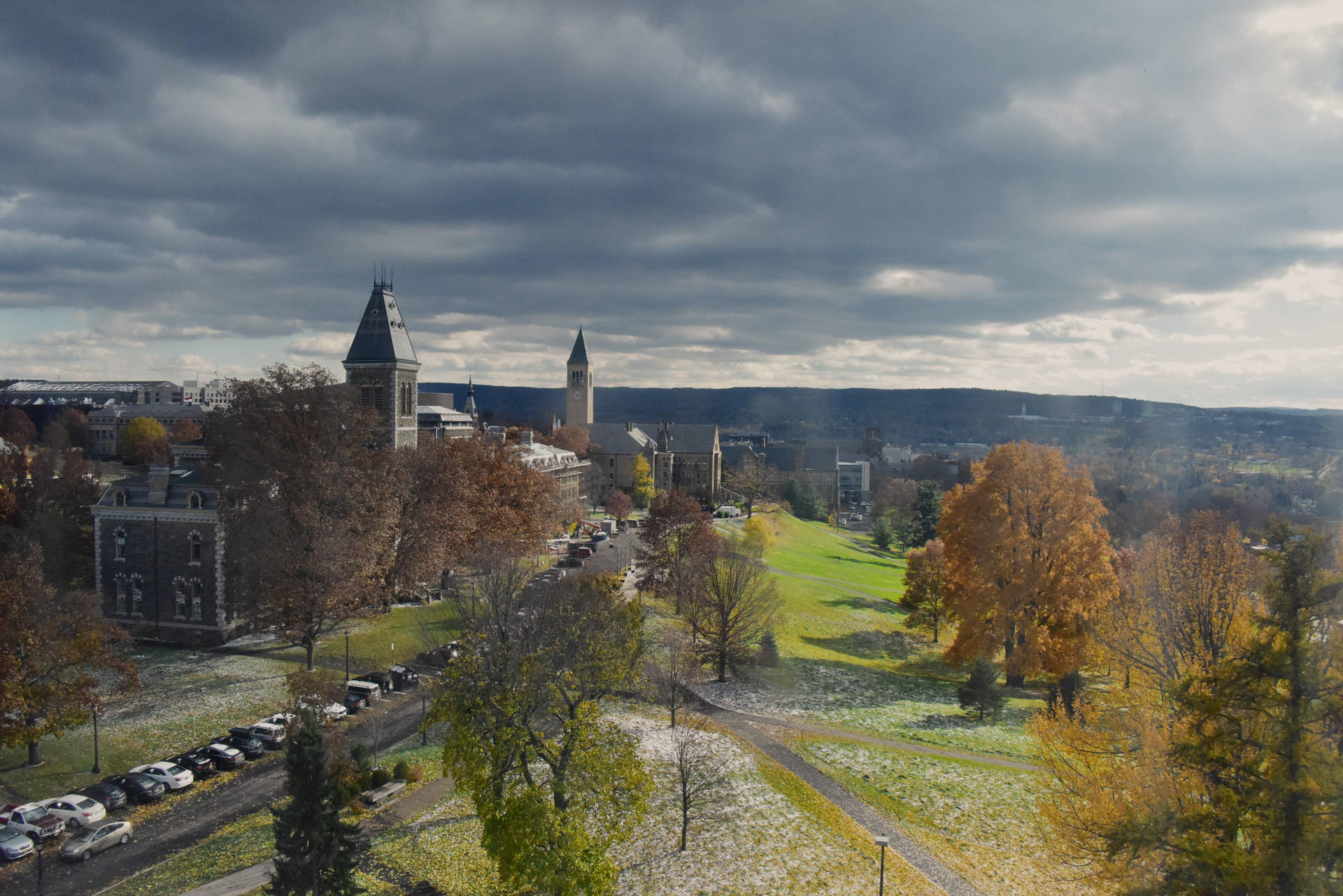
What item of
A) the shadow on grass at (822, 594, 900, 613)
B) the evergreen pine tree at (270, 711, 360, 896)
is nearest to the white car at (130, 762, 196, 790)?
the evergreen pine tree at (270, 711, 360, 896)

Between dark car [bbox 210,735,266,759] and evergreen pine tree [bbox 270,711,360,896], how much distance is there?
550 inches

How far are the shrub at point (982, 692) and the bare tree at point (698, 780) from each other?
12.4 metres

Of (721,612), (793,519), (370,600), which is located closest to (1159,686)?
(721,612)

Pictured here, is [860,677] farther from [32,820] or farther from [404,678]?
[32,820]

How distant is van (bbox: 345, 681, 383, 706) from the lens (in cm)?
3759

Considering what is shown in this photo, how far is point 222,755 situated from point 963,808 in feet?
89.0

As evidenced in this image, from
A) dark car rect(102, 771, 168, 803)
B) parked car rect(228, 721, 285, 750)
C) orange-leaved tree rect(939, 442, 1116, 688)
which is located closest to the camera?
dark car rect(102, 771, 168, 803)

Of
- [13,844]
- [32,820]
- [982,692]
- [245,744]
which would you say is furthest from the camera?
[982,692]

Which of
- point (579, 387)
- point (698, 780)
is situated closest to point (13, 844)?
point (698, 780)

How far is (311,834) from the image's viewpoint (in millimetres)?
19422

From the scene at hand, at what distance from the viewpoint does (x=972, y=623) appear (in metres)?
40.6

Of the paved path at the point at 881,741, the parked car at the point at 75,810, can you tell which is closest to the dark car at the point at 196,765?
the parked car at the point at 75,810

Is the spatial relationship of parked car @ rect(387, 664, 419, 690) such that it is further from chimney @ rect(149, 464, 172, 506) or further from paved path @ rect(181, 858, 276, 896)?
chimney @ rect(149, 464, 172, 506)

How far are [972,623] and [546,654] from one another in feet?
85.1
